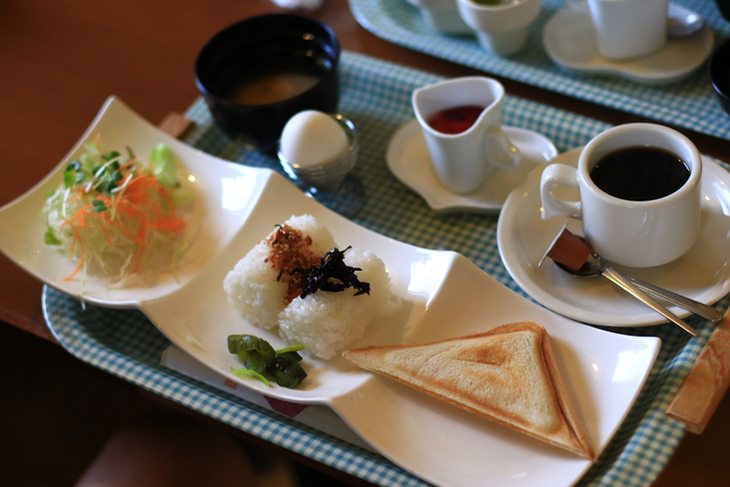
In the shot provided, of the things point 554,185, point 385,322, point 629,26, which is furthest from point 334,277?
point 629,26

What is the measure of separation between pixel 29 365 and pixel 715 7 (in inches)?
90.8

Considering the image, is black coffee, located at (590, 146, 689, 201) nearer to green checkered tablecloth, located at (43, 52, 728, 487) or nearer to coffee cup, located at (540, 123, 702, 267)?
coffee cup, located at (540, 123, 702, 267)

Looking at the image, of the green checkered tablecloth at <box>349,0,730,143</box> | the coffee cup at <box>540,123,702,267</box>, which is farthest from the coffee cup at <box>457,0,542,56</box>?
the coffee cup at <box>540,123,702,267</box>

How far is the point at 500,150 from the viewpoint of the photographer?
4.52 ft

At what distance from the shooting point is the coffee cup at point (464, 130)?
1.34 meters

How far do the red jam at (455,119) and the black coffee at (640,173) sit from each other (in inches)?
14.3

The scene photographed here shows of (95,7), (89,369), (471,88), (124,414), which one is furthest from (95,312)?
(95,7)

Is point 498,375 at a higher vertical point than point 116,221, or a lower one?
lower

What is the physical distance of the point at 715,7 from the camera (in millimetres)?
1677

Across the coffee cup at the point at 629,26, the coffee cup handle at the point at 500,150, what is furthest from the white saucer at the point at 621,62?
the coffee cup handle at the point at 500,150

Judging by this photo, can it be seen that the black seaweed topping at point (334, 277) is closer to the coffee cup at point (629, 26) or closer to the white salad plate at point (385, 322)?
the white salad plate at point (385, 322)

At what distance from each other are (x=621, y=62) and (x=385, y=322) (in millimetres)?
1022

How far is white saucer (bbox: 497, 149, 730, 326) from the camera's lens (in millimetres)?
1118

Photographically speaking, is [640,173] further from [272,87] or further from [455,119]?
[272,87]
